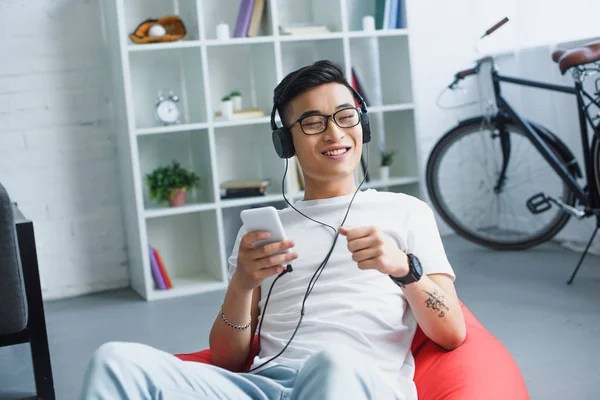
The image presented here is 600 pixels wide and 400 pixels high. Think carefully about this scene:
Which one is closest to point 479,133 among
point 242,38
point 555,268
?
point 555,268

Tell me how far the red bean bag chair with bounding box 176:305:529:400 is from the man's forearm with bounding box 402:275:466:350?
0.04 metres

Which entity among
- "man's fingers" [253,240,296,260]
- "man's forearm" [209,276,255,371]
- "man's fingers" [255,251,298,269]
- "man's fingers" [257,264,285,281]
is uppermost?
"man's fingers" [253,240,296,260]

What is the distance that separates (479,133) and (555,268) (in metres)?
0.96

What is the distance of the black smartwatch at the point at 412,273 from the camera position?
54.8 inches

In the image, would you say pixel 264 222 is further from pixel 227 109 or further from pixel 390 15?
pixel 390 15

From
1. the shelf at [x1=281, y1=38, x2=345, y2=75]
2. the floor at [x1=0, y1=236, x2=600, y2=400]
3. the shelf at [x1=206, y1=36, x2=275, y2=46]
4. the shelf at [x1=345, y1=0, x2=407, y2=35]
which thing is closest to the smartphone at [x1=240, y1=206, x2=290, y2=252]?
the floor at [x1=0, y1=236, x2=600, y2=400]

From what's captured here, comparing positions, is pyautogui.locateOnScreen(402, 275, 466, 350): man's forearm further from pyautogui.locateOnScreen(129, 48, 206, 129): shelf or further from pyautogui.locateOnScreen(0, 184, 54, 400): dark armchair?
pyautogui.locateOnScreen(129, 48, 206, 129): shelf

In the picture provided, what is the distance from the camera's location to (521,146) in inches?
159

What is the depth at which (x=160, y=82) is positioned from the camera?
3787mm

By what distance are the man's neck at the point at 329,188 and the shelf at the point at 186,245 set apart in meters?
2.08

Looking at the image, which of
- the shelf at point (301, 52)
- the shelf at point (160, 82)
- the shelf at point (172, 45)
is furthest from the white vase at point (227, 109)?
the shelf at point (301, 52)

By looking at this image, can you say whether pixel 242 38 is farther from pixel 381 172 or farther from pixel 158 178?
pixel 381 172

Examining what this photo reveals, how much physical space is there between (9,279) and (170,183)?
1536mm

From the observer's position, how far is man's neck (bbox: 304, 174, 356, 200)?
1636 millimetres
